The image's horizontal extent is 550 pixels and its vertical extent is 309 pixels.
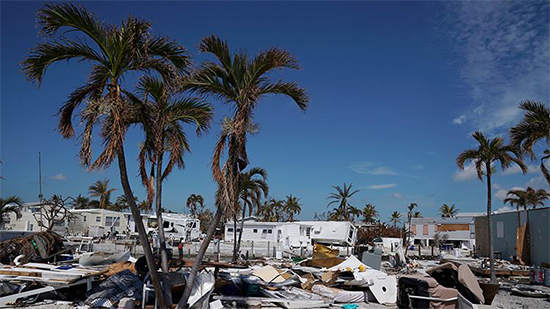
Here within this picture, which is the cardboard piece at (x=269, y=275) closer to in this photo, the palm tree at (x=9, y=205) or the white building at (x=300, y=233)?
the white building at (x=300, y=233)

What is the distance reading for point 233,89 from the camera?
953cm

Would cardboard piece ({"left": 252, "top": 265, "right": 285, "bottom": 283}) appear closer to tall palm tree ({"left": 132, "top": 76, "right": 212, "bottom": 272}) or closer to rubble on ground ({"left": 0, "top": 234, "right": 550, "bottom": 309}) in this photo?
rubble on ground ({"left": 0, "top": 234, "right": 550, "bottom": 309})

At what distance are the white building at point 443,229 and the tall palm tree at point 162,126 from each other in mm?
57580

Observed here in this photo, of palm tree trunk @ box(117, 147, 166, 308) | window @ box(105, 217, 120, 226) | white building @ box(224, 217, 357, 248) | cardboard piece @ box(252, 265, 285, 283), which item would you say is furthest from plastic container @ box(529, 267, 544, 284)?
window @ box(105, 217, 120, 226)

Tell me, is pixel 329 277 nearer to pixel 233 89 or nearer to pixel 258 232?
pixel 233 89

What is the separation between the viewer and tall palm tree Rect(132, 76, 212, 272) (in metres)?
9.86

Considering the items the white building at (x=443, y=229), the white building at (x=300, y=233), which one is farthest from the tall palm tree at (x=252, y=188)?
the white building at (x=443, y=229)

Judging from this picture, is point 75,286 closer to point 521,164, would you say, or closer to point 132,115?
point 132,115

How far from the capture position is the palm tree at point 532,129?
1627cm

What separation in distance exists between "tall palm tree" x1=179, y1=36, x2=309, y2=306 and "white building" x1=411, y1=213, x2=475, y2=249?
58181 millimetres

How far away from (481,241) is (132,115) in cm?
3623

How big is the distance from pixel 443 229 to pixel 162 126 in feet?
207

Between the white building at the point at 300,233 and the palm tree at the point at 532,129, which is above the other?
the palm tree at the point at 532,129

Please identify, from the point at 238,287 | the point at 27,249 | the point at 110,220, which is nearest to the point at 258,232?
the point at 110,220
